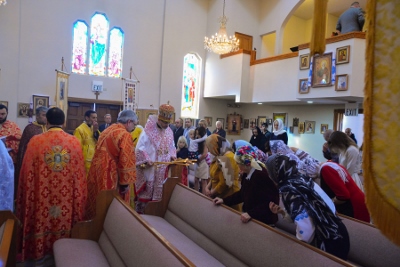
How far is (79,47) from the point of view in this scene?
492 inches

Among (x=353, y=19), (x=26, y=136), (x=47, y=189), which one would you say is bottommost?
(x=47, y=189)

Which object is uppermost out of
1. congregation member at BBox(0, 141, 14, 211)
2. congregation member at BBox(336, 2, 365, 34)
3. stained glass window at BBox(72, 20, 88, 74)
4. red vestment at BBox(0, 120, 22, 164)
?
congregation member at BBox(336, 2, 365, 34)

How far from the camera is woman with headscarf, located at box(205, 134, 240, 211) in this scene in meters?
4.07

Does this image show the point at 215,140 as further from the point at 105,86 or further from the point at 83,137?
the point at 105,86

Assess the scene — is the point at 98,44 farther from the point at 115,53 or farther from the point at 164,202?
the point at 164,202

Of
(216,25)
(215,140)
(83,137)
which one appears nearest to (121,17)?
(216,25)

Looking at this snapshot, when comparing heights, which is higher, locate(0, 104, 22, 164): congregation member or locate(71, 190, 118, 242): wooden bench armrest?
locate(0, 104, 22, 164): congregation member

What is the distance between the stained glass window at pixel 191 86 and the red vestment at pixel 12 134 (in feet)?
33.2

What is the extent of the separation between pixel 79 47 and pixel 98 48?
28.8 inches

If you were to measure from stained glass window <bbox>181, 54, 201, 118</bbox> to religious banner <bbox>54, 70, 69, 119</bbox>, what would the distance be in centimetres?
533

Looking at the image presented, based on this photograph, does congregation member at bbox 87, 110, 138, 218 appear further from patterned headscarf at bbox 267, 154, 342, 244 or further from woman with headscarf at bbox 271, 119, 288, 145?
woman with headscarf at bbox 271, 119, 288, 145

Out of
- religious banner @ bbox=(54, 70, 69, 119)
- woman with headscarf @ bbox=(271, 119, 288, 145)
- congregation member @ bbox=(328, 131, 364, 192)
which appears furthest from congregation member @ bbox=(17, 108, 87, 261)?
religious banner @ bbox=(54, 70, 69, 119)

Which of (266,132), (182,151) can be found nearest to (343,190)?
(182,151)

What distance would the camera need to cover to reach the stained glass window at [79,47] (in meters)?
12.4
